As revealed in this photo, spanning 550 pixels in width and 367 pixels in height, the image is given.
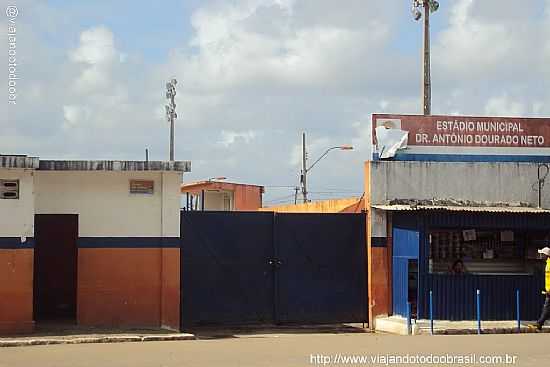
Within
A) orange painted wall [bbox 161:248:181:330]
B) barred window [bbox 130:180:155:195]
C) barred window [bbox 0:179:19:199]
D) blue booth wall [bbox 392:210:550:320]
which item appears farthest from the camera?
blue booth wall [bbox 392:210:550:320]

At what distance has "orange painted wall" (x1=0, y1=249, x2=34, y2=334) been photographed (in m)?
15.6

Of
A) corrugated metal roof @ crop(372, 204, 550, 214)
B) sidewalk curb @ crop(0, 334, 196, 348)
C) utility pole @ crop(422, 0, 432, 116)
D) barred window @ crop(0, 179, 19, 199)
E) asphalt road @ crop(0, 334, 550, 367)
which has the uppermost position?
utility pole @ crop(422, 0, 432, 116)

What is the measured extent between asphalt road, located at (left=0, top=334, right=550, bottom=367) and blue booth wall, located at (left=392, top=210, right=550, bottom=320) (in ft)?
5.65

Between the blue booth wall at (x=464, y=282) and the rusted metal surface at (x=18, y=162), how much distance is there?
288 inches

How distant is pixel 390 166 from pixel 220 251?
12.9ft

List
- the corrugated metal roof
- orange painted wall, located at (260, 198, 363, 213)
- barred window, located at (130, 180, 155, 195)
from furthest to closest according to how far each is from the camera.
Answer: orange painted wall, located at (260, 198, 363, 213)
the corrugated metal roof
barred window, located at (130, 180, 155, 195)

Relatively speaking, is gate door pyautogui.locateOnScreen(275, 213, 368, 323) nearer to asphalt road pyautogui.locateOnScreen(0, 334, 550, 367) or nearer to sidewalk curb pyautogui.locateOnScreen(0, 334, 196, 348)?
asphalt road pyautogui.locateOnScreen(0, 334, 550, 367)

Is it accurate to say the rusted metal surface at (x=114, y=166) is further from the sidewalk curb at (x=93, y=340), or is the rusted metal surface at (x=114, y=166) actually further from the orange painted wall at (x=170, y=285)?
the sidewalk curb at (x=93, y=340)

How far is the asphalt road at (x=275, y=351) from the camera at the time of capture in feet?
41.5

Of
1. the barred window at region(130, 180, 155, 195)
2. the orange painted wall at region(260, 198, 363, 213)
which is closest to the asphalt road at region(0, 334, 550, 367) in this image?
the barred window at region(130, 180, 155, 195)

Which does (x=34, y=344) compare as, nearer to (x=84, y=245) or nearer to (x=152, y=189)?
(x=84, y=245)

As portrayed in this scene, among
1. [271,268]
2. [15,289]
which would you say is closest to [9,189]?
[15,289]

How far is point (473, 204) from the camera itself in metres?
18.8

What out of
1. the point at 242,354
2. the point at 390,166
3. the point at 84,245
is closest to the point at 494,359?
the point at 242,354
